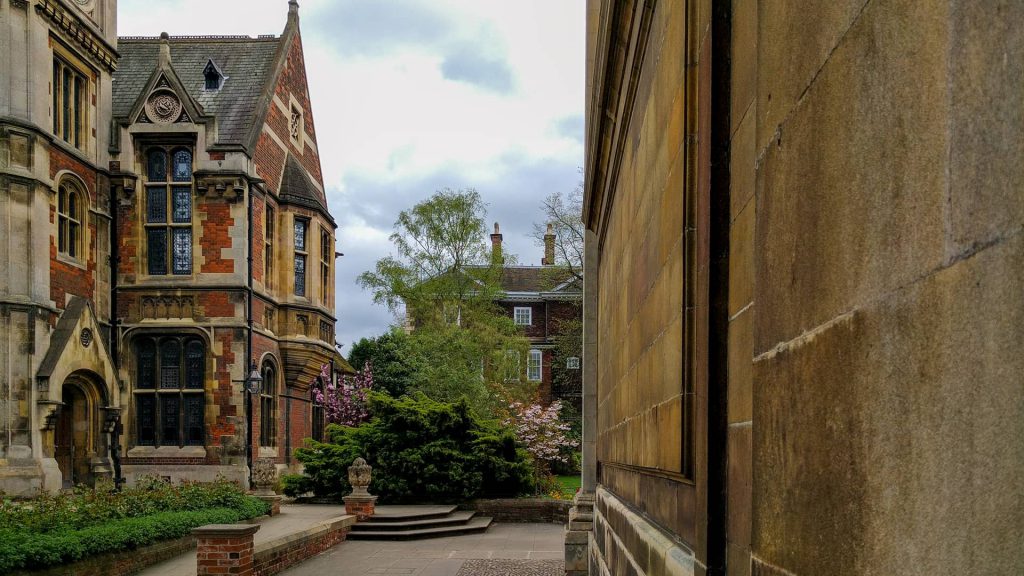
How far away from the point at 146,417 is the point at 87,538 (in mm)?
14339

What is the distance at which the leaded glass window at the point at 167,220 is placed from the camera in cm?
2338

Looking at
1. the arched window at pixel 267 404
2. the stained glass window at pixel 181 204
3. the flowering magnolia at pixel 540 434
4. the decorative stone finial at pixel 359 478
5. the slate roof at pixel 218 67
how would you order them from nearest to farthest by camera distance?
1. the decorative stone finial at pixel 359 478
2. the stained glass window at pixel 181 204
3. the flowering magnolia at pixel 540 434
4. the arched window at pixel 267 404
5. the slate roof at pixel 218 67

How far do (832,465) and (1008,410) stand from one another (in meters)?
0.42

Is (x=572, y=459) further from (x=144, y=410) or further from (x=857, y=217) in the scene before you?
(x=857, y=217)

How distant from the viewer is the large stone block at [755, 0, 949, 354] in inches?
33.6

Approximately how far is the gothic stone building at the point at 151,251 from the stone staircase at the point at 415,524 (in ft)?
16.8

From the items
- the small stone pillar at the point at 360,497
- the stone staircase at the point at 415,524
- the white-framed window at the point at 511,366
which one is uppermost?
the white-framed window at the point at 511,366

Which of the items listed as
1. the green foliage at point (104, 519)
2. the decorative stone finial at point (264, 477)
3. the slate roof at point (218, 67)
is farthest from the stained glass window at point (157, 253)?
the green foliage at point (104, 519)

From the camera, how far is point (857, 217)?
3.41 feet

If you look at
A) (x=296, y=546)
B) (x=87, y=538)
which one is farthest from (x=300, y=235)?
(x=87, y=538)

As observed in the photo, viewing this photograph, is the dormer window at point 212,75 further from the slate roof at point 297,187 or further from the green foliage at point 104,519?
the green foliage at point 104,519

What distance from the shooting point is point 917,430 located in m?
0.86

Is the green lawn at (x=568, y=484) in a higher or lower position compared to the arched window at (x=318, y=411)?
lower

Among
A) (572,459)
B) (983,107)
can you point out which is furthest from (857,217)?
(572,459)
